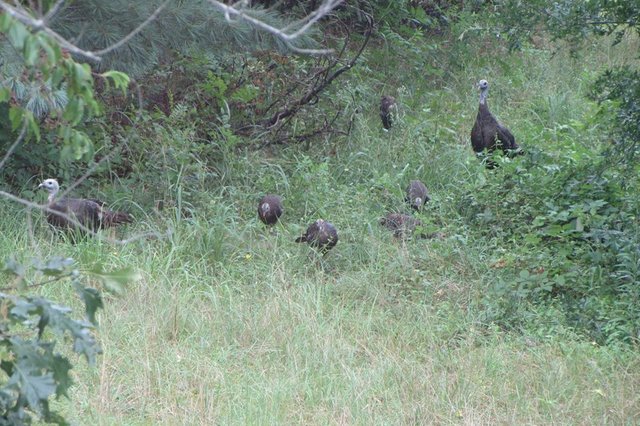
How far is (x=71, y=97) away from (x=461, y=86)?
8.58m

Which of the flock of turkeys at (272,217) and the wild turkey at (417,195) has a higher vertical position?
the wild turkey at (417,195)

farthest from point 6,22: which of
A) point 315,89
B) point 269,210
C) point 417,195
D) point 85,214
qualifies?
point 315,89

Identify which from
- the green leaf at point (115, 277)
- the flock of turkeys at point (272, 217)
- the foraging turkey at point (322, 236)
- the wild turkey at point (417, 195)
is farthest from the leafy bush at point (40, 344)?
the wild turkey at point (417, 195)

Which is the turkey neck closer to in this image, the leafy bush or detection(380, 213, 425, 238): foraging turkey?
detection(380, 213, 425, 238): foraging turkey

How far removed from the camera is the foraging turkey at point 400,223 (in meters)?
6.90

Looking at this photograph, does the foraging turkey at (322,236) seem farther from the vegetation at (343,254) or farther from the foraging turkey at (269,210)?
the foraging turkey at (269,210)

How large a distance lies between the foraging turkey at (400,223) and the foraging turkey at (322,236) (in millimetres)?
521

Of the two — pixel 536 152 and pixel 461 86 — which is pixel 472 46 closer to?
pixel 461 86

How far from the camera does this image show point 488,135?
8.91 meters

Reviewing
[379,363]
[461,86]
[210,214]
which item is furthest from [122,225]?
[461,86]

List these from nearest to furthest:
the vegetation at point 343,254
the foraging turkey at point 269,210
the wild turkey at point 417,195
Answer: the vegetation at point 343,254 → the foraging turkey at point 269,210 → the wild turkey at point 417,195

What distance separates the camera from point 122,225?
6.98m

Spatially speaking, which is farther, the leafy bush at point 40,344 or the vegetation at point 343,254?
the vegetation at point 343,254

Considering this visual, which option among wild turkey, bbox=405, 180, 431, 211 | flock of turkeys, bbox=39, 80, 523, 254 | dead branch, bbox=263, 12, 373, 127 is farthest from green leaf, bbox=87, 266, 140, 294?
dead branch, bbox=263, 12, 373, 127
